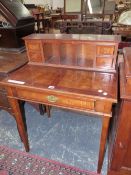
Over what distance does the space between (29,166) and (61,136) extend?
0.43 metres

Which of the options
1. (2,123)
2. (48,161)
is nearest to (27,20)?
(2,123)

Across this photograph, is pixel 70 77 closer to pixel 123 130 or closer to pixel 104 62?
pixel 104 62

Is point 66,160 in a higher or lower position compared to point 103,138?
lower

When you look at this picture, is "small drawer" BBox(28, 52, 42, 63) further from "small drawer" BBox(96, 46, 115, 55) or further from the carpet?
the carpet

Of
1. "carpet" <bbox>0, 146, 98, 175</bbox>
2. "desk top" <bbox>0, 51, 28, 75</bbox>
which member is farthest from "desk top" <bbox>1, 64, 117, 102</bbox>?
"carpet" <bbox>0, 146, 98, 175</bbox>

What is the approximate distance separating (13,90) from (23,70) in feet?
0.75

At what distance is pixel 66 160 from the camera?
1.44 meters

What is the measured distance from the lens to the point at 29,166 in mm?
1386

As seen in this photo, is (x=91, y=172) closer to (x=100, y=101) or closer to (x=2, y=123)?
(x=100, y=101)

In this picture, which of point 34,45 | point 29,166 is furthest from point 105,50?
point 29,166

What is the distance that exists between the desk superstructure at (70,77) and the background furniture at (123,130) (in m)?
0.07

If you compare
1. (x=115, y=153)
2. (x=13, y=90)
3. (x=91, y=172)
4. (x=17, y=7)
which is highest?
(x=17, y=7)

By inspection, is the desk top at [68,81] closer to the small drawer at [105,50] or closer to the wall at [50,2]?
the small drawer at [105,50]

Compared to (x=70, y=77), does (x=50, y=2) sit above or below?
above
